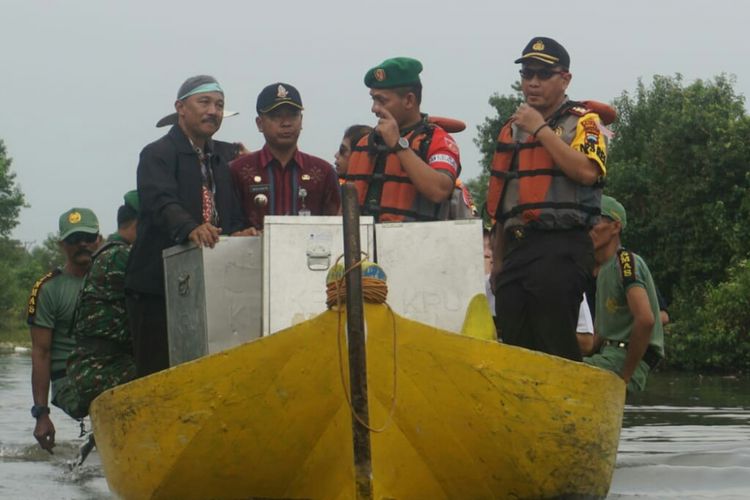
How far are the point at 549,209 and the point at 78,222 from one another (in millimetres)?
3519

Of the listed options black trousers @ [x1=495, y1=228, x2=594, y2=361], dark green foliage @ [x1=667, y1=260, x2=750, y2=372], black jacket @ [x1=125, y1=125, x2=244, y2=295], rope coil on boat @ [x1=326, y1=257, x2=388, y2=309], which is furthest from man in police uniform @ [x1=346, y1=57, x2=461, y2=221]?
dark green foliage @ [x1=667, y1=260, x2=750, y2=372]

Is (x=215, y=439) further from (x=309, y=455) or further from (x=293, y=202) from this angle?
(x=293, y=202)

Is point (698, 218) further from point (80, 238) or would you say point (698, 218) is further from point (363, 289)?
point (363, 289)

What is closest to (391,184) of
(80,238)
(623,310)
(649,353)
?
(623,310)

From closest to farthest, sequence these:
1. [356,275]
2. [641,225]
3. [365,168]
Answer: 1. [356,275]
2. [365,168]
3. [641,225]

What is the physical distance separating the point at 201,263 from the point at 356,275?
41.0 inches

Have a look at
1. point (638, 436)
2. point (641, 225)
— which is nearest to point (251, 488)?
point (638, 436)

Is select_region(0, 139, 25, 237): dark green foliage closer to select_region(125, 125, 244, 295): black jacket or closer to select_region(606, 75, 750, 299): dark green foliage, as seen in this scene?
select_region(606, 75, 750, 299): dark green foliage

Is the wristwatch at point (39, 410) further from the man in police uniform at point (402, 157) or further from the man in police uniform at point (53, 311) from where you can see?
the man in police uniform at point (402, 157)

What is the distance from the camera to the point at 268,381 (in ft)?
18.7

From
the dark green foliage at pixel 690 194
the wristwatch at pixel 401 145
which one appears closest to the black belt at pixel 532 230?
the wristwatch at pixel 401 145

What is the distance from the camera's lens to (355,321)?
216 inches

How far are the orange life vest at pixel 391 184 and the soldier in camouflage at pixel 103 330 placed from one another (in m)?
1.72

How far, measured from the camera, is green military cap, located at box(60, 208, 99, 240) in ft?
29.2
